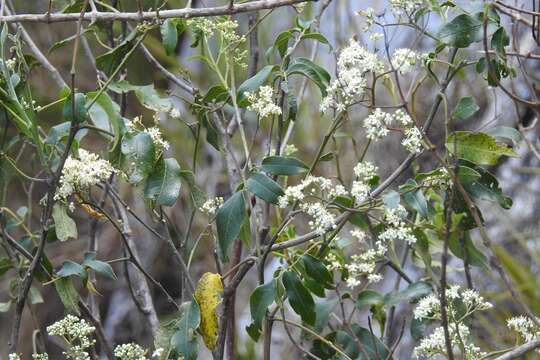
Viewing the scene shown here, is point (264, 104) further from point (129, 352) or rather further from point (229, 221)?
point (129, 352)

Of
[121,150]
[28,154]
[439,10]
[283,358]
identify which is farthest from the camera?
[28,154]

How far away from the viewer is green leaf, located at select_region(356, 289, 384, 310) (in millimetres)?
1295

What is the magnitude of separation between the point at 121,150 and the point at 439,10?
0.49 metres

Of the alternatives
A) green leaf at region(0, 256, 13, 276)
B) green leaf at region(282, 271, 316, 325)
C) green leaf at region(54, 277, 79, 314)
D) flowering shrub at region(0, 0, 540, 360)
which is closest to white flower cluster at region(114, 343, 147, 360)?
flowering shrub at region(0, 0, 540, 360)

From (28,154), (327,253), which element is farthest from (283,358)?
(327,253)

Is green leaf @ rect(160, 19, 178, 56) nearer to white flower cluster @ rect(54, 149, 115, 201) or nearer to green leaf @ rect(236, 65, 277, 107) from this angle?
green leaf @ rect(236, 65, 277, 107)

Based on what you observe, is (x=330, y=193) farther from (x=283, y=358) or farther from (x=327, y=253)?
(x=283, y=358)

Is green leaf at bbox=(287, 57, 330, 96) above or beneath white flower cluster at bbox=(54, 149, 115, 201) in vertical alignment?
above

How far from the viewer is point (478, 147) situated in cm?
112

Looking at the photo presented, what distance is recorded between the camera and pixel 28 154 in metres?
3.12

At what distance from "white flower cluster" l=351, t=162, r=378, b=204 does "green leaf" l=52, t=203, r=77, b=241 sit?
397 millimetres

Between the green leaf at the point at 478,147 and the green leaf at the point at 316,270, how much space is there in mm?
235

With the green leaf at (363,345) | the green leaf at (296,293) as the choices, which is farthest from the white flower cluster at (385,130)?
the green leaf at (363,345)

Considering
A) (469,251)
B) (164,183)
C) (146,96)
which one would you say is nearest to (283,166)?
(164,183)
